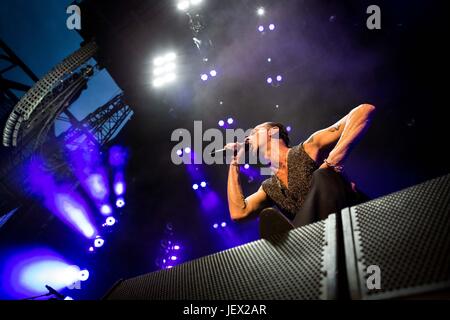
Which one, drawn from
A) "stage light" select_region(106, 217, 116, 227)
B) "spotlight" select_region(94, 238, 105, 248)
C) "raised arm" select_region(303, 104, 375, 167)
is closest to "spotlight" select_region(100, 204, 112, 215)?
"stage light" select_region(106, 217, 116, 227)

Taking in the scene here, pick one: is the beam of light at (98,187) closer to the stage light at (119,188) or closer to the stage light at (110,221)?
the stage light at (119,188)

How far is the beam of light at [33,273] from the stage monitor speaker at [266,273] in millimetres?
8360

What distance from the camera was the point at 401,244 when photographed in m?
0.99

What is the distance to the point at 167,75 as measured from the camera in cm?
799

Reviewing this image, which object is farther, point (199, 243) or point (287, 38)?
point (199, 243)

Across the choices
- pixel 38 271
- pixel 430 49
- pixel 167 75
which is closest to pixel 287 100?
pixel 430 49

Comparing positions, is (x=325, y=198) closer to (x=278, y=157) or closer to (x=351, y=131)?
(x=351, y=131)

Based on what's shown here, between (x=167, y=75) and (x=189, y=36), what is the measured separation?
1.32m

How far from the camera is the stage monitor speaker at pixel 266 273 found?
1.05m

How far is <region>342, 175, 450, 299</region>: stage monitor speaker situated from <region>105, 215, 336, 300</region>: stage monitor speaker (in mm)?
88

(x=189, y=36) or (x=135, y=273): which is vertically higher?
(x=189, y=36)

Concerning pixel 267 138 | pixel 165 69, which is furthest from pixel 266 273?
pixel 165 69

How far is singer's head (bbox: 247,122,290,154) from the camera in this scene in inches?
140
